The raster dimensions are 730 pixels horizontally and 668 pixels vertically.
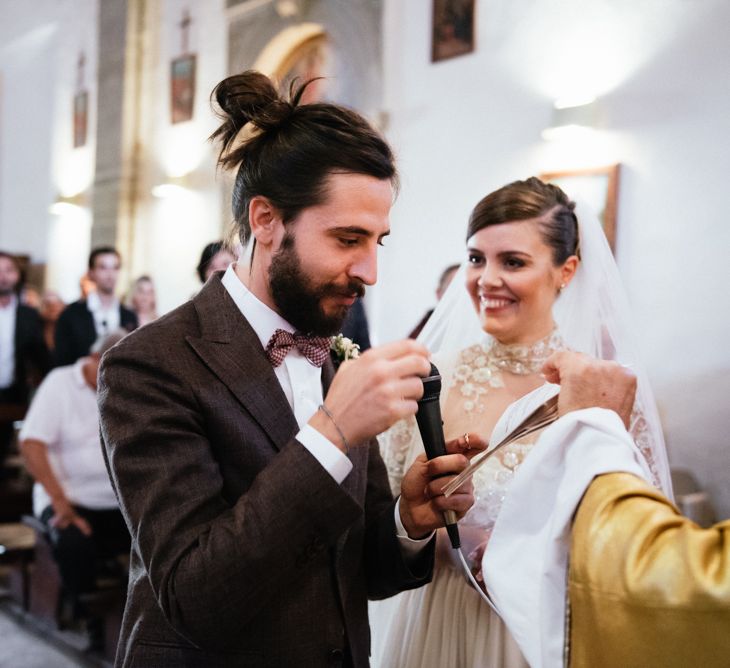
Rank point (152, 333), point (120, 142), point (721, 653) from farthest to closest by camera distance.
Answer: point (120, 142) < point (152, 333) < point (721, 653)

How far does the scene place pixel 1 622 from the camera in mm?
4590

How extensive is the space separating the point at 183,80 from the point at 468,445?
7.94m

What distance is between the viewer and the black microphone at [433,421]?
54.5 inches

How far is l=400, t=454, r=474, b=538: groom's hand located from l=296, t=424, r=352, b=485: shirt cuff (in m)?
0.36

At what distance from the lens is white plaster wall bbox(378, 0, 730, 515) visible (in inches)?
156

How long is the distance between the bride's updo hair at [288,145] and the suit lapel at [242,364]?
21cm

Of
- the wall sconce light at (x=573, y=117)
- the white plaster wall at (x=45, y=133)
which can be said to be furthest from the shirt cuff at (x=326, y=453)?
the white plaster wall at (x=45, y=133)

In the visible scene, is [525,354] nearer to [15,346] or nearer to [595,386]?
[595,386]

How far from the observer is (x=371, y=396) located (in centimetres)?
117

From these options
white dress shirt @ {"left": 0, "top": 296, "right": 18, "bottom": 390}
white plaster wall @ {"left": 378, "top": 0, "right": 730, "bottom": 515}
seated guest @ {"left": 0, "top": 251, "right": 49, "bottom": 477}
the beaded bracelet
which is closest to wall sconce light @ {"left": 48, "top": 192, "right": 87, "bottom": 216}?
seated guest @ {"left": 0, "top": 251, "right": 49, "bottom": 477}

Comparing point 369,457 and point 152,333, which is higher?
point 152,333

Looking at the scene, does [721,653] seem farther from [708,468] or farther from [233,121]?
[708,468]

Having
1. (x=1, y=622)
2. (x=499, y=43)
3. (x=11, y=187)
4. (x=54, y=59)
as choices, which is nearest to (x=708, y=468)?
(x=499, y=43)

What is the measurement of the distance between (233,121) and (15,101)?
38.8ft
